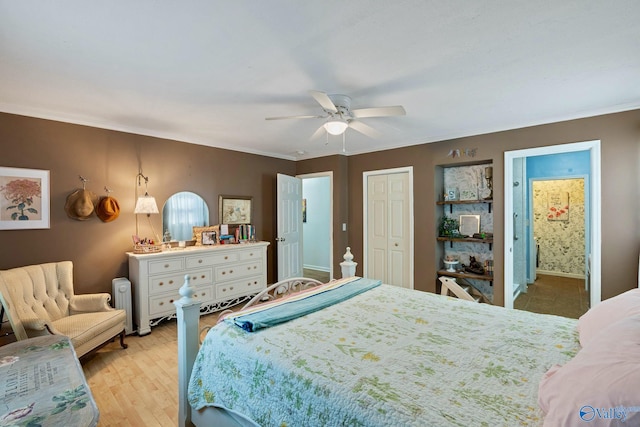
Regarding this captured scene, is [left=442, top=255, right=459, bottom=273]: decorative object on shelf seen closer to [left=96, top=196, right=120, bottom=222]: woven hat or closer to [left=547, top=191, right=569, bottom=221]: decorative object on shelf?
[left=547, top=191, right=569, bottom=221]: decorative object on shelf

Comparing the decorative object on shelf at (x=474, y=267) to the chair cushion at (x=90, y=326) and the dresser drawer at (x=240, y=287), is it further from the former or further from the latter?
the chair cushion at (x=90, y=326)

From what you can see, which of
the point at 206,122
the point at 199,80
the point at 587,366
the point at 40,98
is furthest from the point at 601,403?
the point at 40,98

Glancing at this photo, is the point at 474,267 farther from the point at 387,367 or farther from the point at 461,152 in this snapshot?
the point at 387,367

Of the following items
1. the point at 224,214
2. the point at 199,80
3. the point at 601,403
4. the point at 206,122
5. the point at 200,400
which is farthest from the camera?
the point at 224,214

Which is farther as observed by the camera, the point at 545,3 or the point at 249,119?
the point at 249,119

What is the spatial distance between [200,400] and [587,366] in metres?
1.81

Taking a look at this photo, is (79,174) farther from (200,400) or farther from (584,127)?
(584,127)

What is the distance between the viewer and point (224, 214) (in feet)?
14.9

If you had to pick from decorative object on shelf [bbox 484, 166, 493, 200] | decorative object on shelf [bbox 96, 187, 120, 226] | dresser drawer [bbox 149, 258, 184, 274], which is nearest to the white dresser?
dresser drawer [bbox 149, 258, 184, 274]

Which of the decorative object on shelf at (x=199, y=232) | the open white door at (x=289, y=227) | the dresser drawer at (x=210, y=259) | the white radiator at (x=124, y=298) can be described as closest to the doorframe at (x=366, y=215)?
the open white door at (x=289, y=227)

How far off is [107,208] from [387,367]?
134 inches

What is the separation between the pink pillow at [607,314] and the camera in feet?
4.46

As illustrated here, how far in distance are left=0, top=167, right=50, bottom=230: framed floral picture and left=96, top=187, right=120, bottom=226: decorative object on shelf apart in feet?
1.41

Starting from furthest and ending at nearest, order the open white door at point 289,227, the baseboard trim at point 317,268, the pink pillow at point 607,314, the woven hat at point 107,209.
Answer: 1. the baseboard trim at point 317,268
2. the open white door at point 289,227
3. the woven hat at point 107,209
4. the pink pillow at point 607,314
